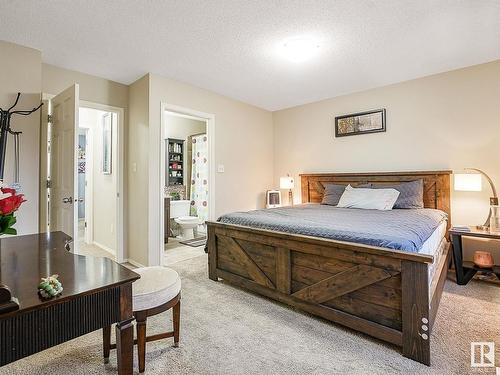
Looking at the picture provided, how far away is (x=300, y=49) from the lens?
2.69 meters

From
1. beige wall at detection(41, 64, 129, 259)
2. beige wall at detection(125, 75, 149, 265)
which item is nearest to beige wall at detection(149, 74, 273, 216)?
beige wall at detection(125, 75, 149, 265)

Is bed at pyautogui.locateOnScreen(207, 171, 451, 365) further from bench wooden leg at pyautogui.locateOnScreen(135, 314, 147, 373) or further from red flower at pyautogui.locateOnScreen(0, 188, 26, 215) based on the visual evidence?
red flower at pyautogui.locateOnScreen(0, 188, 26, 215)

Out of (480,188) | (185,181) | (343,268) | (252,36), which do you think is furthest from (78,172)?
(480,188)

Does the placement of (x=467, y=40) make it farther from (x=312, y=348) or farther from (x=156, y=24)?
(x=312, y=348)

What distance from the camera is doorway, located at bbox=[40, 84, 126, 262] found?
8.29ft

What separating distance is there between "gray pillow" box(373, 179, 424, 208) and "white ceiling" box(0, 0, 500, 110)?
139 centimetres

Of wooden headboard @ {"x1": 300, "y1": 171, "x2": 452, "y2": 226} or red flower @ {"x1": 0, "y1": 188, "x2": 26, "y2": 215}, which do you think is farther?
wooden headboard @ {"x1": 300, "y1": 171, "x2": 452, "y2": 226}

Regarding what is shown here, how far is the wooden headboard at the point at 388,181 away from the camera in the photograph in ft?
10.8

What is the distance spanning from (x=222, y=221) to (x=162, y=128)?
1.46m

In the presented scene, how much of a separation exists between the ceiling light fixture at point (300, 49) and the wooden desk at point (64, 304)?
2446 millimetres

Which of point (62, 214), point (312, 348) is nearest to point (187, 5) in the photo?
point (62, 214)

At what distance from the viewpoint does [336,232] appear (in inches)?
79.1

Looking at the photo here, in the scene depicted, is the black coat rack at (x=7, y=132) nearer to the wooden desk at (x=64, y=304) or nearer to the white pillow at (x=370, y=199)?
the wooden desk at (x=64, y=304)

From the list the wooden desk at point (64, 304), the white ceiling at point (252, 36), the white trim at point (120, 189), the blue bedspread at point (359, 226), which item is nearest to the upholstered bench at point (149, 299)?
the wooden desk at point (64, 304)
